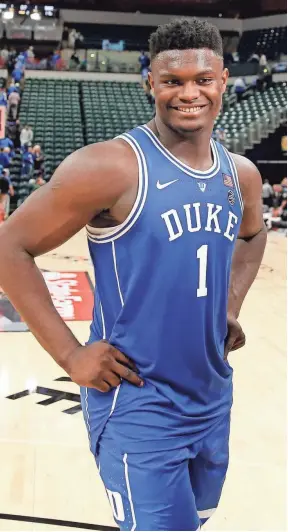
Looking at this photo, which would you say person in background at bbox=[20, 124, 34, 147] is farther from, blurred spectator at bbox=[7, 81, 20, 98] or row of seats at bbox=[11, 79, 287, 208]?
blurred spectator at bbox=[7, 81, 20, 98]

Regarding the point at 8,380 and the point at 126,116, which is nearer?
the point at 8,380

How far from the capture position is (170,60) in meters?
1.29

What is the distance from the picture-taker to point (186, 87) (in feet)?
4.22

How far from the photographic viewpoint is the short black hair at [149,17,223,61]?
130 cm

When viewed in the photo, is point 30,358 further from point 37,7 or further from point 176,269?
point 37,7

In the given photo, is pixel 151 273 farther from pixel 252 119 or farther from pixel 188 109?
Answer: pixel 252 119

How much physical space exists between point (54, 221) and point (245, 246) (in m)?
0.64

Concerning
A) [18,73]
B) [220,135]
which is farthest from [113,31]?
[220,135]

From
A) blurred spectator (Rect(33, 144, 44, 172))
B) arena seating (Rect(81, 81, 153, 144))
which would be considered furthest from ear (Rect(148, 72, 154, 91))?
arena seating (Rect(81, 81, 153, 144))

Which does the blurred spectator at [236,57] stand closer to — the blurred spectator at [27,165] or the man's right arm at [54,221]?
the blurred spectator at [27,165]

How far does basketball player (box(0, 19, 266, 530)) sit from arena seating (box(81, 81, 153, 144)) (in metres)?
13.9

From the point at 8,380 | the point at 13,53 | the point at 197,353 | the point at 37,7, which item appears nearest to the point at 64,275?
the point at 8,380

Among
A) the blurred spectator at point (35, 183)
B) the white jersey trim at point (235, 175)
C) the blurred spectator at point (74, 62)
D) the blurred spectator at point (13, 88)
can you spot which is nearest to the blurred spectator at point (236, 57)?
the blurred spectator at point (74, 62)

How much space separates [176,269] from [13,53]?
65.3 feet
